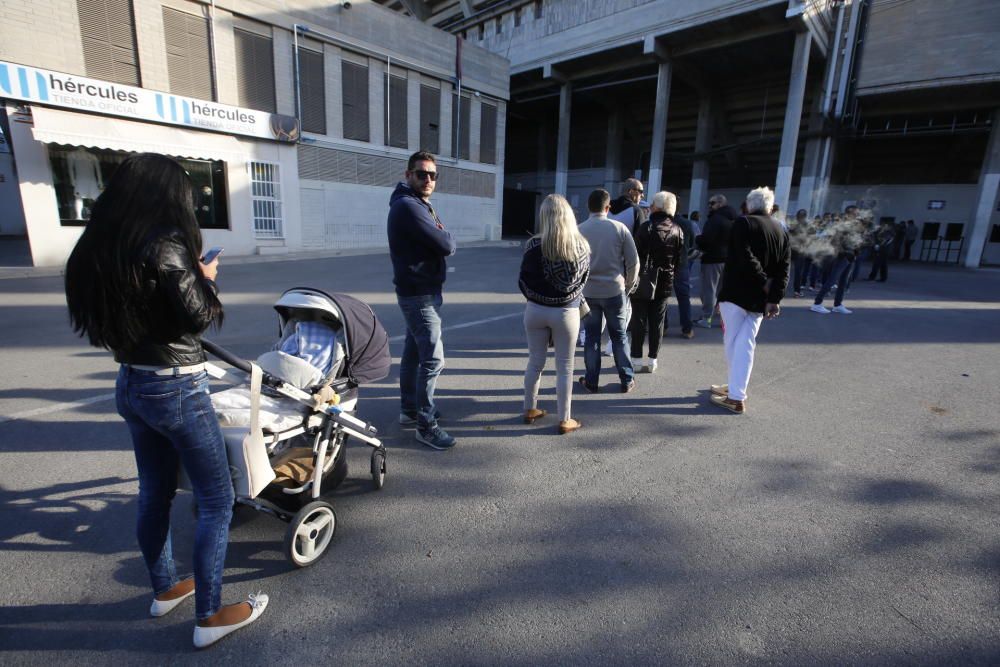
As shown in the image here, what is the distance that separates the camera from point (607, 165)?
105ft

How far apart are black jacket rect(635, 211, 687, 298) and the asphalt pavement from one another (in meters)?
1.12

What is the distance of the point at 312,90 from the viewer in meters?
19.2

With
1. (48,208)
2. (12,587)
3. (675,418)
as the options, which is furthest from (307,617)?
(48,208)

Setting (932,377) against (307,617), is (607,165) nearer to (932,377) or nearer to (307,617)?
(932,377)

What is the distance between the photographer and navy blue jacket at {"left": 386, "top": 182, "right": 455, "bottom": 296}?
11.0 feet

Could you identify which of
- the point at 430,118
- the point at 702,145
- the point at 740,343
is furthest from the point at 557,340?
the point at 702,145

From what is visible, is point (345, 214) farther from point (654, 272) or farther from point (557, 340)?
point (557, 340)

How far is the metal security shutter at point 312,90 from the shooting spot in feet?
61.5

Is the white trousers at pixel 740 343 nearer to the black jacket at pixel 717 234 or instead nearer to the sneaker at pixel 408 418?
the sneaker at pixel 408 418

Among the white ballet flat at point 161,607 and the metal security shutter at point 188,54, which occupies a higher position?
the metal security shutter at point 188,54

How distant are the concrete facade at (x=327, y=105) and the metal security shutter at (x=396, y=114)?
212 millimetres

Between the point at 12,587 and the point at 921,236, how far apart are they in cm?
3276

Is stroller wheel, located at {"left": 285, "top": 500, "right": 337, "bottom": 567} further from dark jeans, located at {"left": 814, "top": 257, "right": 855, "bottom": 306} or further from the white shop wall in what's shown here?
the white shop wall

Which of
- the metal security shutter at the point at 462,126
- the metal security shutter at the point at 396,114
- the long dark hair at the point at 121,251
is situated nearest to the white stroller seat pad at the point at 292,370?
the long dark hair at the point at 121,251
